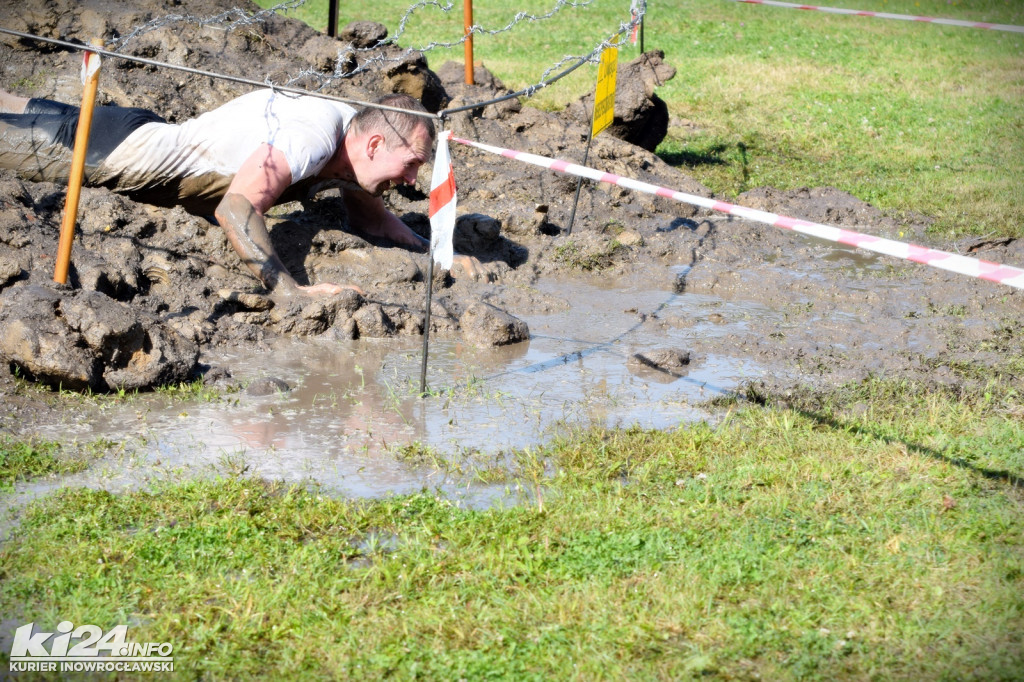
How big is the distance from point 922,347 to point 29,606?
16.6ft

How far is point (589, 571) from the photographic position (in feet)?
11.6

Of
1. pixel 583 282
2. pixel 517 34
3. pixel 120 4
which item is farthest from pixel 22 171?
pixel 517 34

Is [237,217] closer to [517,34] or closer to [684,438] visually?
[684,438]

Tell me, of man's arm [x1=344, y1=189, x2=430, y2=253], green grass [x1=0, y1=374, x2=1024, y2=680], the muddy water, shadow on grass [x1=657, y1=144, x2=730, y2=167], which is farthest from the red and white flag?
shadow on grass [x1=657, y1=144, x2=730, y2=167]

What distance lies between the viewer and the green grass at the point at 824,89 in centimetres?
1093

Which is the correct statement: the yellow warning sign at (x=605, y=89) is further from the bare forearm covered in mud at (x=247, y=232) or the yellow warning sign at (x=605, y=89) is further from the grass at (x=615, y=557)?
the grass at (x=615, y=557)

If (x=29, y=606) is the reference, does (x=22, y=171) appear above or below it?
above

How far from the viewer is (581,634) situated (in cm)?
317

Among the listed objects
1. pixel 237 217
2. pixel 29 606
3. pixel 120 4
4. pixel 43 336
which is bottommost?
pixel 29 606

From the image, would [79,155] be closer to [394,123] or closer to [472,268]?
[394,123]

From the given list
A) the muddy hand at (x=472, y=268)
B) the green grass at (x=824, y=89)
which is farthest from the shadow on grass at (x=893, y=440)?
the green grass at (x=824, y=89)

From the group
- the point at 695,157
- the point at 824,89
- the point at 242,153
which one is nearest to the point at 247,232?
the point at 242,153

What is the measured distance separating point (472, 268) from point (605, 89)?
2.18m

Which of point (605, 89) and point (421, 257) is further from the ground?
point (605, 89)
